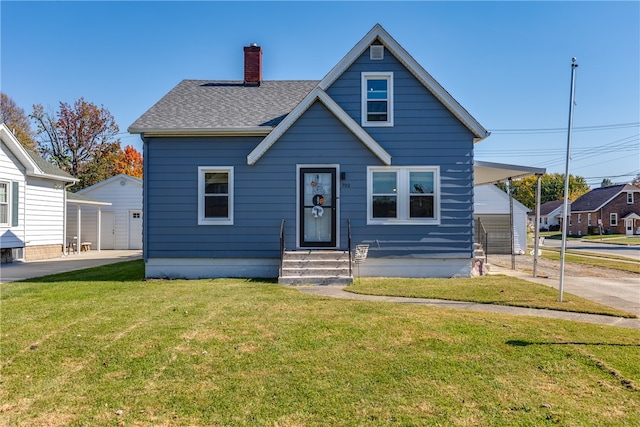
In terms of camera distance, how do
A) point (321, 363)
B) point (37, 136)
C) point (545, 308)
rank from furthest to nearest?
point (37, 136) < point (545, 308) < point (321, 363)

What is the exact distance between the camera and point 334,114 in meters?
10.6

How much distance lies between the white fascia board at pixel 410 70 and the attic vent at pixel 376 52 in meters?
0.13

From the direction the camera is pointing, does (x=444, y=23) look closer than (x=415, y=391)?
No

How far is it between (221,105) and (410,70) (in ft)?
17.9

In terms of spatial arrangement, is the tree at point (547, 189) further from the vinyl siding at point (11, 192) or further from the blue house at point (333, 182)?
the vinyl siding at point (11, 192)

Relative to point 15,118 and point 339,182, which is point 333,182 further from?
point 15,118

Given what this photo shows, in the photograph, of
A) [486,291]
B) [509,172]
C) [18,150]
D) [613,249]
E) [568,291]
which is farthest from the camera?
[613,249]

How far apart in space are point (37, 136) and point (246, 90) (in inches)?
1347

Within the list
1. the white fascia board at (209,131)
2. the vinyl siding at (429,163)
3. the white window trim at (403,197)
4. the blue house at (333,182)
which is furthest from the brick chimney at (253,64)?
the white window trim at (403,197)

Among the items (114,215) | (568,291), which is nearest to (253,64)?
(568,291)

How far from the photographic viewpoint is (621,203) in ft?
162

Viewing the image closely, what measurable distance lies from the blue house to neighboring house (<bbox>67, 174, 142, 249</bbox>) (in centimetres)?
1367

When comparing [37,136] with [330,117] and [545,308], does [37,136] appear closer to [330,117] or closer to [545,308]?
[330,117]

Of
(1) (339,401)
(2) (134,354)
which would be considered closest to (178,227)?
(2) (134,354)
